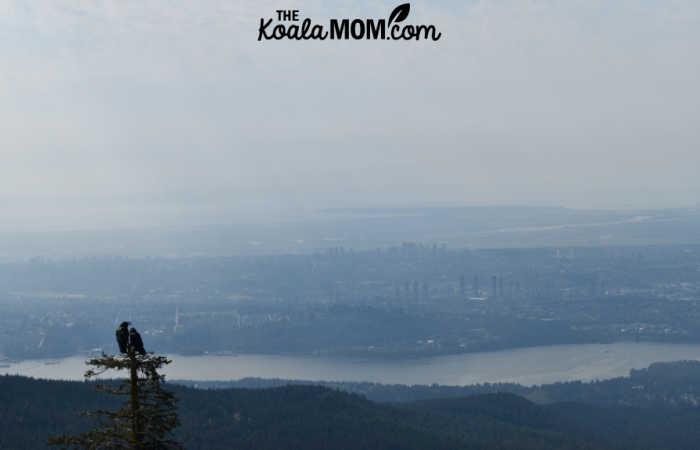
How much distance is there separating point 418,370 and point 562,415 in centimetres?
3387

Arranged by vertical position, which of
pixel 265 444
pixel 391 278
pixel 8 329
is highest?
pixel 391 278

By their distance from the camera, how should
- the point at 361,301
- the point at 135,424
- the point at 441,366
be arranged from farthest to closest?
the point at 361,301
the point at 441,366
the point at 135,424

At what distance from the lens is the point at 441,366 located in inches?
3748

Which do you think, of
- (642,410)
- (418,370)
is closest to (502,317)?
(418,370)

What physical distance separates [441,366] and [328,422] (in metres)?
49.4

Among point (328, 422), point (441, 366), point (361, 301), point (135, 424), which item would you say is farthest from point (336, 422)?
point (361, 301)

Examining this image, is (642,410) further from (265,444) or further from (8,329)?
(8,329)

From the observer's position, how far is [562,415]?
60.0m

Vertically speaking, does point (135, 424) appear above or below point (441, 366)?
below

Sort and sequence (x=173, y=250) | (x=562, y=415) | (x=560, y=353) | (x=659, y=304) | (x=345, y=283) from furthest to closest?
(x=173, y=250)
(x=345, y=283)
(x=659, y=304)
(x=560, y=353)
(x=562, y=415)

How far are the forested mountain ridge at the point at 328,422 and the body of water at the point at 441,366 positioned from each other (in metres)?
27.2

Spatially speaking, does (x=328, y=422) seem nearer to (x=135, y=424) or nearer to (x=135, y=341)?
(x=135, y=424)

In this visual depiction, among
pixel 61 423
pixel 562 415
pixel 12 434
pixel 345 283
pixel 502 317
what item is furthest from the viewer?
pixel 345 283

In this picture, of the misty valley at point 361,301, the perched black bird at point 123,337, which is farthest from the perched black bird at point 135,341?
the misty valley at point 361,301
